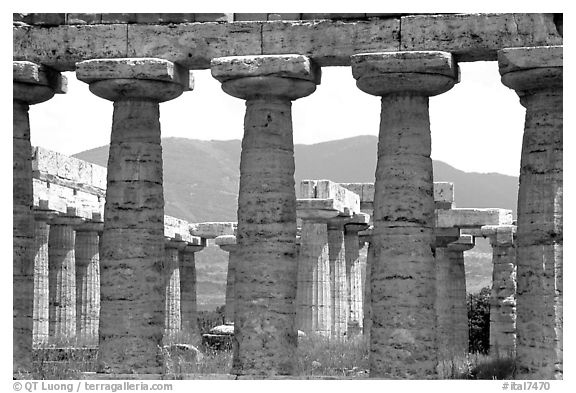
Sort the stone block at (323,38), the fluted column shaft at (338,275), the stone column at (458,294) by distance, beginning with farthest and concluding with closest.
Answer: the stone column at (458,294) → the fluted column shaft at (338,275) → the stone block at (323,38)

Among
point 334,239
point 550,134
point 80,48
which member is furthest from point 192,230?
point 550,134

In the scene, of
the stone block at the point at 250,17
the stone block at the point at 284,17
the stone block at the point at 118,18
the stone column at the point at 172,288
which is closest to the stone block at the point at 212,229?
the stone column at the point at 172,288

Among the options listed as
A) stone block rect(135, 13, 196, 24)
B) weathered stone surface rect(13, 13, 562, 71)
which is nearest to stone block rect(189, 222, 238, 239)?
weathered stone surface rect(13, 13, 562, 71)

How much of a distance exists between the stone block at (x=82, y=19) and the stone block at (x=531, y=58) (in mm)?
10165

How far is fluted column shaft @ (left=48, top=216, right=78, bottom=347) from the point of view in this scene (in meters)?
50.7

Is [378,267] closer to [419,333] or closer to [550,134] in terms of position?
[419,333]

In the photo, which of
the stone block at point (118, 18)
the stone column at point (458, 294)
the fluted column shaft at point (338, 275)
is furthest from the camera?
the stone column at point (458, 294)

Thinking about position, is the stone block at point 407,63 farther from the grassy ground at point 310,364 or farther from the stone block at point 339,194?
the stone block at point 339,194

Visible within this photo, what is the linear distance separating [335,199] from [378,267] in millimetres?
18195

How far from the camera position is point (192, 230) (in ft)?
206

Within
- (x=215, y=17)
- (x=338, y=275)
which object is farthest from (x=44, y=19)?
(x=338, y=275)

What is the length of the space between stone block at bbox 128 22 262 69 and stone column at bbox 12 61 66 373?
2605mm

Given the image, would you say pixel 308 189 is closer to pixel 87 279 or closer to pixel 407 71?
pixel 87 279

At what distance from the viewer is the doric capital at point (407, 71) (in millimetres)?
28516
